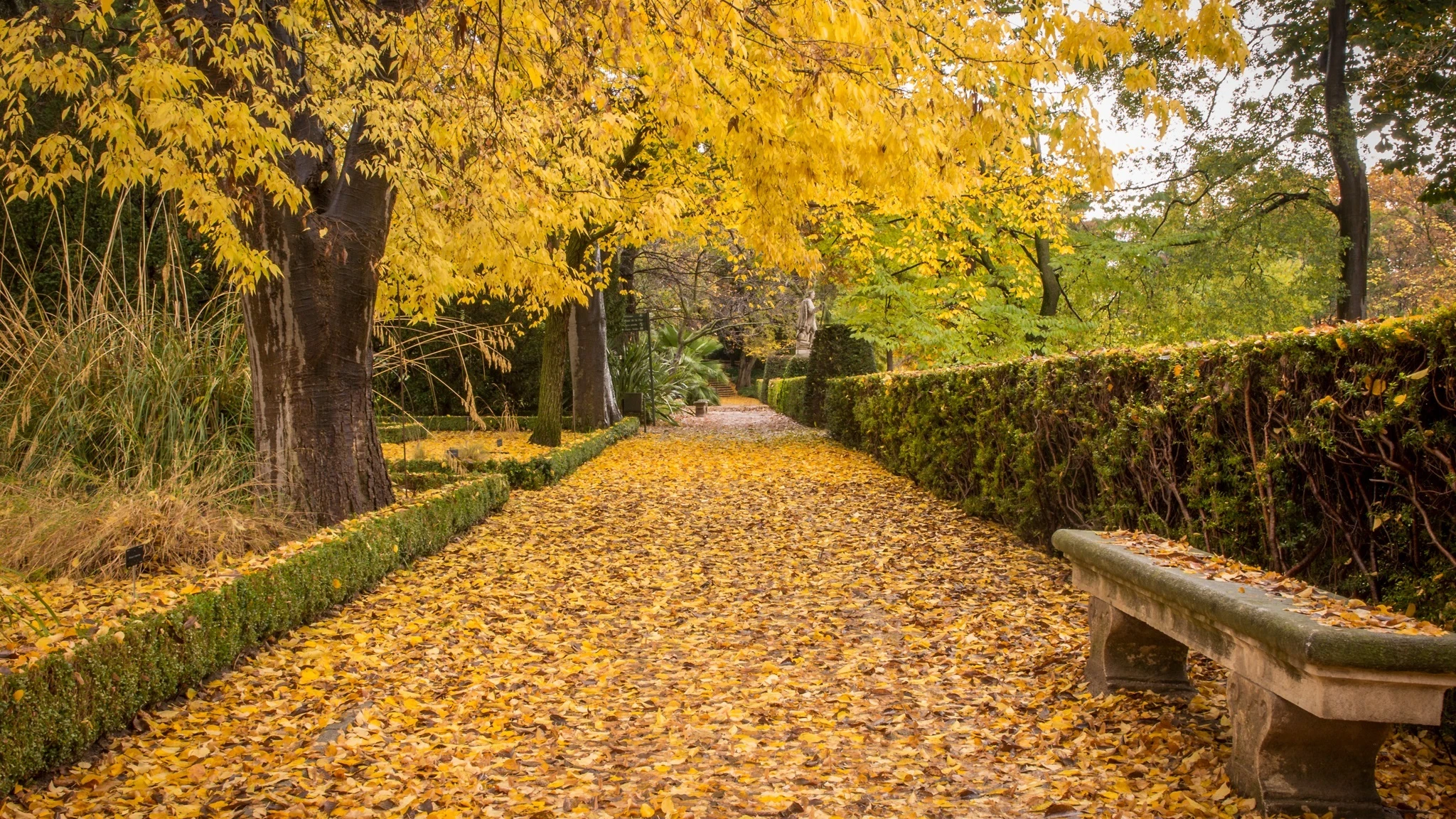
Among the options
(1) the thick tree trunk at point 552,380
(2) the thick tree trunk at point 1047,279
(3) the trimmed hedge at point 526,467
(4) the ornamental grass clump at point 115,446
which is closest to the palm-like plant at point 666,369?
(3) the trimmed hedge at point 526,467

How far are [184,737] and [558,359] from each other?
34.1 feet

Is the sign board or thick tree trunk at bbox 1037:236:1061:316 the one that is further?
the sign board

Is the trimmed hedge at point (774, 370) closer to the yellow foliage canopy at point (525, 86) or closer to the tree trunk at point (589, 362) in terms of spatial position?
the tree trunk at point (589, 362)

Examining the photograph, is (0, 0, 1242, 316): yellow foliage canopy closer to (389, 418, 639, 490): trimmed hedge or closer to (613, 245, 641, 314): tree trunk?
(389, 418, 639, 490): trimmed hedge

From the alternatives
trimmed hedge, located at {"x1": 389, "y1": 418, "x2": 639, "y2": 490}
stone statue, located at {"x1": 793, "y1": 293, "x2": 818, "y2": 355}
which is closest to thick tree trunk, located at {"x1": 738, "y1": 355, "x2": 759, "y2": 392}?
stone statue, located at {"x1": 793, "y1": 293, "x2": 818, "y2": 355}

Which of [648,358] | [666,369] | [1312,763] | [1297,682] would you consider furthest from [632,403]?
[1297,682]

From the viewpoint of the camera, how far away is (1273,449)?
366 cm

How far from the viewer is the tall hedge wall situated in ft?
9.60

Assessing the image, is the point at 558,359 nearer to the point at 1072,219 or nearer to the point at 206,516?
the point at 206,516

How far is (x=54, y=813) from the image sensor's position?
2857mm

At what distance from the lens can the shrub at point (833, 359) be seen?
19.9m

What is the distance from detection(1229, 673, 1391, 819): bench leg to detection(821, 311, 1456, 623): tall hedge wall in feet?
1.79

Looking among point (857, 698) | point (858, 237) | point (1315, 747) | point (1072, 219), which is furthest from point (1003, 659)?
point (1072, 219)

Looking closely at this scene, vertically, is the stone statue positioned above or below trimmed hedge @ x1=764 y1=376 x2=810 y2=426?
above
